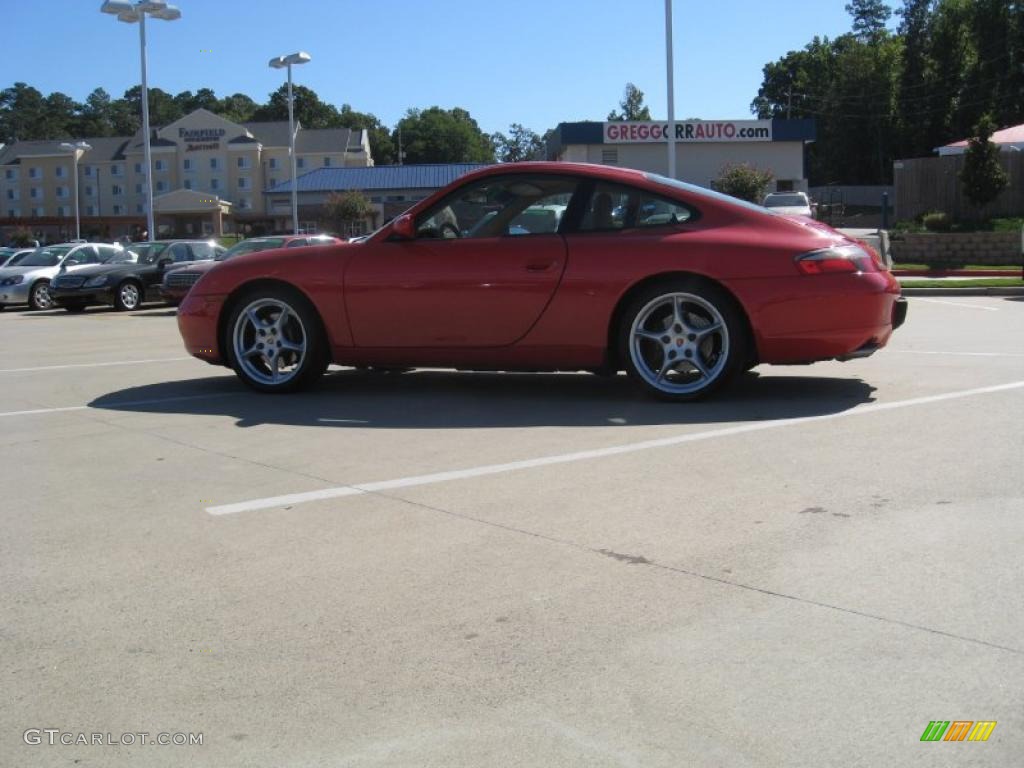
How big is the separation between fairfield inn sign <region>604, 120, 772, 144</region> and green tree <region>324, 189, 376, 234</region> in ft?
44.4

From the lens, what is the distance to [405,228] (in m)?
7.17

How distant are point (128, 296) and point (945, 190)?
25964 millimetres

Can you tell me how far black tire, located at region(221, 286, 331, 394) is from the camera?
24.5 feet

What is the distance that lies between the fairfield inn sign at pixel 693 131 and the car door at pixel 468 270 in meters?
43.3

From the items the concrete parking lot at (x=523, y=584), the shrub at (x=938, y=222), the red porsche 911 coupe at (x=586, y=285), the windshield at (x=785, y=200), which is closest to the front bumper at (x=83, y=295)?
the red porsche 911 coupe at (x=586, y=285)

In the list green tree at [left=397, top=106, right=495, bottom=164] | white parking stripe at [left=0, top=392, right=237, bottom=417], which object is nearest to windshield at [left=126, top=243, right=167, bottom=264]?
white parking stripe at [left=0, top=392, right=237, bottom=417]

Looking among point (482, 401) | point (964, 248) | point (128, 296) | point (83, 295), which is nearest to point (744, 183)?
point (964, 248)

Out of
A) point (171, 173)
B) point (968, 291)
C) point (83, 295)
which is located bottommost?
point (968, 291)

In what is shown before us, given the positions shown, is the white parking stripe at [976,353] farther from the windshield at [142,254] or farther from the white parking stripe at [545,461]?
the windshield at [142,254]

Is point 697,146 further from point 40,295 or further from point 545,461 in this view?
point 545,461

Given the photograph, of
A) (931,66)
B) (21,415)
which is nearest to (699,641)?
(21,415)

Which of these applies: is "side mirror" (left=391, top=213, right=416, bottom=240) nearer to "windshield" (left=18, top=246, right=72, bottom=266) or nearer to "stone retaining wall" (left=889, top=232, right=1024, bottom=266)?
"windshield" (left=18, top=246, right=72, bottom=266)

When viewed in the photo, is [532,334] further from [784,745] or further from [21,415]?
[784,745]

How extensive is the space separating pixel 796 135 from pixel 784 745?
171ft
